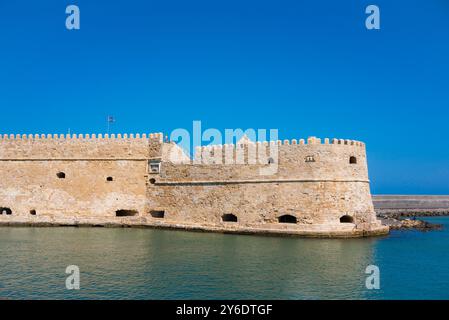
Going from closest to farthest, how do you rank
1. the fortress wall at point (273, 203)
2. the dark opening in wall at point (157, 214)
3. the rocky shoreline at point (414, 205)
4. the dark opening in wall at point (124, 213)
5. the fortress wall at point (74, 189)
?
the fortress wall at point (273, 203), the dark opening in wall at point (157, 214), the fortress wall at point (74, 189), the dark opening in wall at point (124, 213), the rocky shoreline at point (414, 205)

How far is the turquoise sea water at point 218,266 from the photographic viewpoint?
435 inches

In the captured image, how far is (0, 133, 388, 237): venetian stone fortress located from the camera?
67.2 feet

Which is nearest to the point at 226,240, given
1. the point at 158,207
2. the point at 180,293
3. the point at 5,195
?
the point at 158,207

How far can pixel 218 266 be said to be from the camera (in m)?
13.8

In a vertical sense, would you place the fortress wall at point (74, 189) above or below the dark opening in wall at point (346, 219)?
above

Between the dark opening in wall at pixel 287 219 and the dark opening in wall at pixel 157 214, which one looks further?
the dark opening in wall at pixel 157 214

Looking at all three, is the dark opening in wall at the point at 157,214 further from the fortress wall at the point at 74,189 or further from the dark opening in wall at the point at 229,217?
the dark opening in wall at the point at 229,217

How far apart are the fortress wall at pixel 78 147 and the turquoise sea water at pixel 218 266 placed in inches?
239

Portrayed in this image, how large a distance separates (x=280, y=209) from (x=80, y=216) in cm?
1181

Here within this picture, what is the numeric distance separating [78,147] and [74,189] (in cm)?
247

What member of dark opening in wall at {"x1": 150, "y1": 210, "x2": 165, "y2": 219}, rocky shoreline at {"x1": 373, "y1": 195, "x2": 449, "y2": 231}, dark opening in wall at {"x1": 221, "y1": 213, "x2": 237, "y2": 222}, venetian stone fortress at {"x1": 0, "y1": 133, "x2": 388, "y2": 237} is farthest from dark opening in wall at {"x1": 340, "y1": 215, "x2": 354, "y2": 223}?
rocky shoreline at {"x1": 373, "y1": 195, "x2": 449, "y2": 231}

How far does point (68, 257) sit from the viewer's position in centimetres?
1522

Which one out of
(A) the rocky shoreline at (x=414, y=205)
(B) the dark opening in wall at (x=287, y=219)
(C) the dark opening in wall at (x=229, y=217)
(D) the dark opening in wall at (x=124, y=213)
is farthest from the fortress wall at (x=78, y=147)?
(A) the rocky shoreline at (x=414, y=205)
